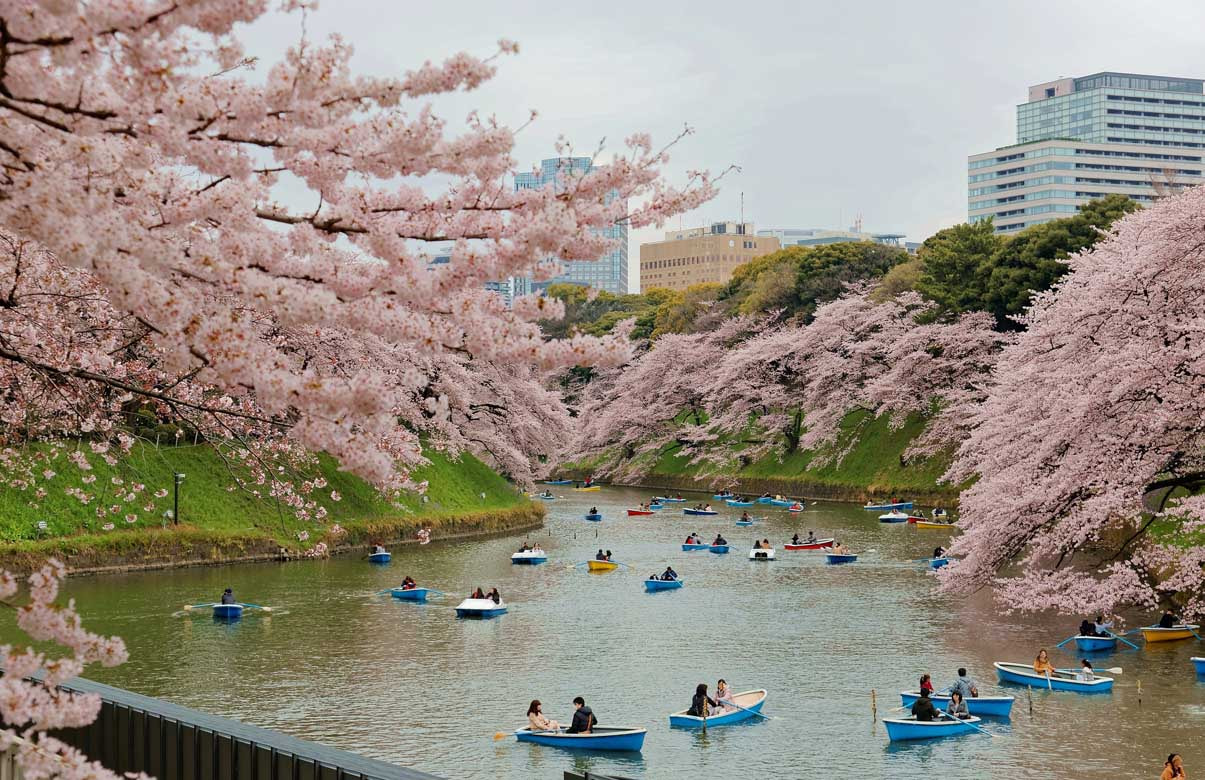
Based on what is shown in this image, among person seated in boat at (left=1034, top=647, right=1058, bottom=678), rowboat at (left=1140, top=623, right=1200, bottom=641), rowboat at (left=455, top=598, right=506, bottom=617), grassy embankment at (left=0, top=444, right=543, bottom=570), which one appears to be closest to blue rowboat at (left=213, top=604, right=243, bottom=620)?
grassy embankment at (left=0, top=444, right=543, bottom=570)

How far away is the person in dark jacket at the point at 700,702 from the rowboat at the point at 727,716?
109mm

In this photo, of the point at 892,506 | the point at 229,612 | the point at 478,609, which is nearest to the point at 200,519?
the point at 229,612

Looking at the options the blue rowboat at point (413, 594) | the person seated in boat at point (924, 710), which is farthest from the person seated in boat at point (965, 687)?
the blue rowboat at point (413, 594)

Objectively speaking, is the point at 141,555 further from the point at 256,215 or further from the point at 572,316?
the point at 572,316

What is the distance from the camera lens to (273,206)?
9.77 metres

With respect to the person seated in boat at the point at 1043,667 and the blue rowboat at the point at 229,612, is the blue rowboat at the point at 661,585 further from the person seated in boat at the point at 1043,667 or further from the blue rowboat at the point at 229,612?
the person seated in boat at the point at 1043,667

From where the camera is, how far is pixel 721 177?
37.0 ft

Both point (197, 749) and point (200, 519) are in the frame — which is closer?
point (197, 749)

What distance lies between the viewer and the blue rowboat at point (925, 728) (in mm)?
23703

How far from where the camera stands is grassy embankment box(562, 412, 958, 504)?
72.7m

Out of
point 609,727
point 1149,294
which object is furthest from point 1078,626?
point 609,727

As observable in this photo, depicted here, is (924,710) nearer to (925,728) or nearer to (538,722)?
(925,728)

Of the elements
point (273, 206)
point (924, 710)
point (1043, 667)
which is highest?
point (273, 206)

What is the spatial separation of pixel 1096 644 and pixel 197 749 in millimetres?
23639
